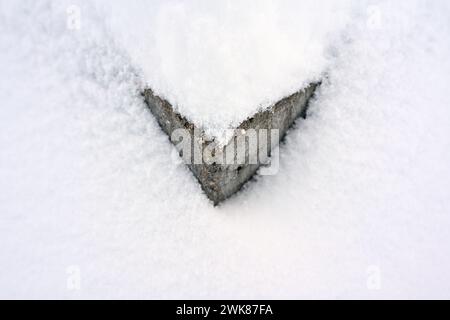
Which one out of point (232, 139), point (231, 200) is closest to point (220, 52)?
point (232, 139)

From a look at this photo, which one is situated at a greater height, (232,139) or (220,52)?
(220,52)

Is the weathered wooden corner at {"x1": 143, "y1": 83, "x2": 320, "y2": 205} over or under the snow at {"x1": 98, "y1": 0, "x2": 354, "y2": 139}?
under

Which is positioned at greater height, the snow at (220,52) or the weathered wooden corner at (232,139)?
the snow at (220,52)

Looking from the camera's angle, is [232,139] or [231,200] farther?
[231,200]

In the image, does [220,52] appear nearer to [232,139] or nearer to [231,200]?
[232,139]

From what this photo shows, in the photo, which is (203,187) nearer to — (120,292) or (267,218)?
(267,218)
